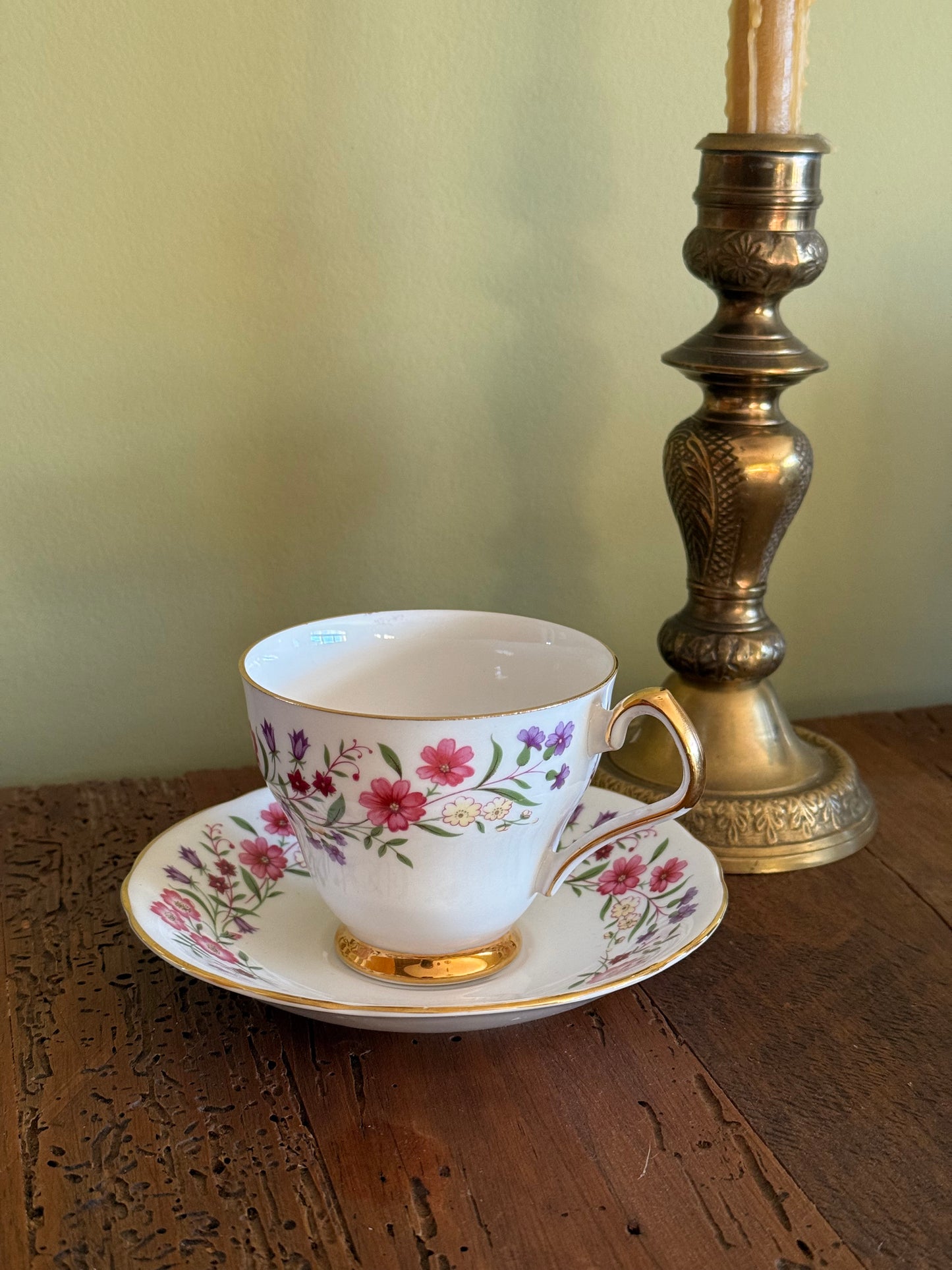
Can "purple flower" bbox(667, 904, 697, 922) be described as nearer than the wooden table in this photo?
No

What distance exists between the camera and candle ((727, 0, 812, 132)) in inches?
20.8

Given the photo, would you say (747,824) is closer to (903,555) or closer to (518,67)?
(903,555)

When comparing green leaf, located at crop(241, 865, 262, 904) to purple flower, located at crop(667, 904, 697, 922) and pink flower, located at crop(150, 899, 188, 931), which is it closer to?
pink flower, located at crop(150, 899, 188, 931)

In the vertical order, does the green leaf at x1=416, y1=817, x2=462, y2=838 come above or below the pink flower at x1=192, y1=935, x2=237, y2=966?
above

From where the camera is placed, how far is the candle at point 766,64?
0.53 meters

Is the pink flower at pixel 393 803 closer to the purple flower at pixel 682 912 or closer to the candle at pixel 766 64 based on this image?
the purple flower at pixel 682 912

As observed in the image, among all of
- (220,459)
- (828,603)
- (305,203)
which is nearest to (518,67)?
(305,203)

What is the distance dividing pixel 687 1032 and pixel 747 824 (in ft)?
0.52

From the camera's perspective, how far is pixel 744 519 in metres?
0.58

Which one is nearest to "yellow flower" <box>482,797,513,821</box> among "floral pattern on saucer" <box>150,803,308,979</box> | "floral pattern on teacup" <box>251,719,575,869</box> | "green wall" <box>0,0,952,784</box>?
"floral pattern on teacup" <box>251,719,575,869</box>

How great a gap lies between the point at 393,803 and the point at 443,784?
19 millimetres

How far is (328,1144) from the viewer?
0.39 meters

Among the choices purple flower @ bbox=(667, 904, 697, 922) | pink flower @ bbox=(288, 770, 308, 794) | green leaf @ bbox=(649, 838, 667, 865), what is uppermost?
pink flower @ bbox=(288, 770, 308, 794)

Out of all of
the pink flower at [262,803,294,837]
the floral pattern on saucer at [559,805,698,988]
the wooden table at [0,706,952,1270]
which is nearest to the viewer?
the wooden table at [0,706,952,1270]
